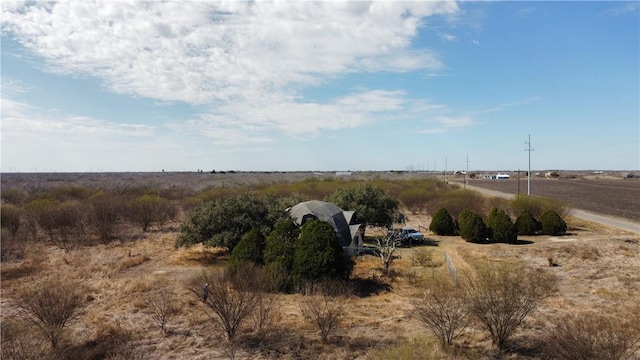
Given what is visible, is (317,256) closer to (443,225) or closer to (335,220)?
(335,220)

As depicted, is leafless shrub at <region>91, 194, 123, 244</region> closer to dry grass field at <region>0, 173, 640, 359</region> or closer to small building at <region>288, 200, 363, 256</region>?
dry grass field at <region>0, 173, 640, 359</region>

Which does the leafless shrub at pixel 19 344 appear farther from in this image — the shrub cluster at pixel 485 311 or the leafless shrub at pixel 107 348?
the shrub cluster at pixel 485 311

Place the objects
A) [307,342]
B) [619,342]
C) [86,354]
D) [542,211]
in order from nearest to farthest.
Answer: [619,342], [86,354], [307,342], [542,211]

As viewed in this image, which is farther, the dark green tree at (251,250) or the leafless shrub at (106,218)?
the leafless shrub at (106,218)

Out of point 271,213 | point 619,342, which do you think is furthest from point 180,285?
point 619,342

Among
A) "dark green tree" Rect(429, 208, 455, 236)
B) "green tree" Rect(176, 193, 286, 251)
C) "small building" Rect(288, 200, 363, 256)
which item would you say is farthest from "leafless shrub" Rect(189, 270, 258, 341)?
"dark green tree" Rect(429, 208, 455, 236)

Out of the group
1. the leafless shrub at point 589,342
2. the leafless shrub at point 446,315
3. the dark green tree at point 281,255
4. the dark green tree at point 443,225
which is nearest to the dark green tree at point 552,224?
the dark green tree at point 443,225

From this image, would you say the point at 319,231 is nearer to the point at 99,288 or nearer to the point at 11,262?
the point at 99,288
